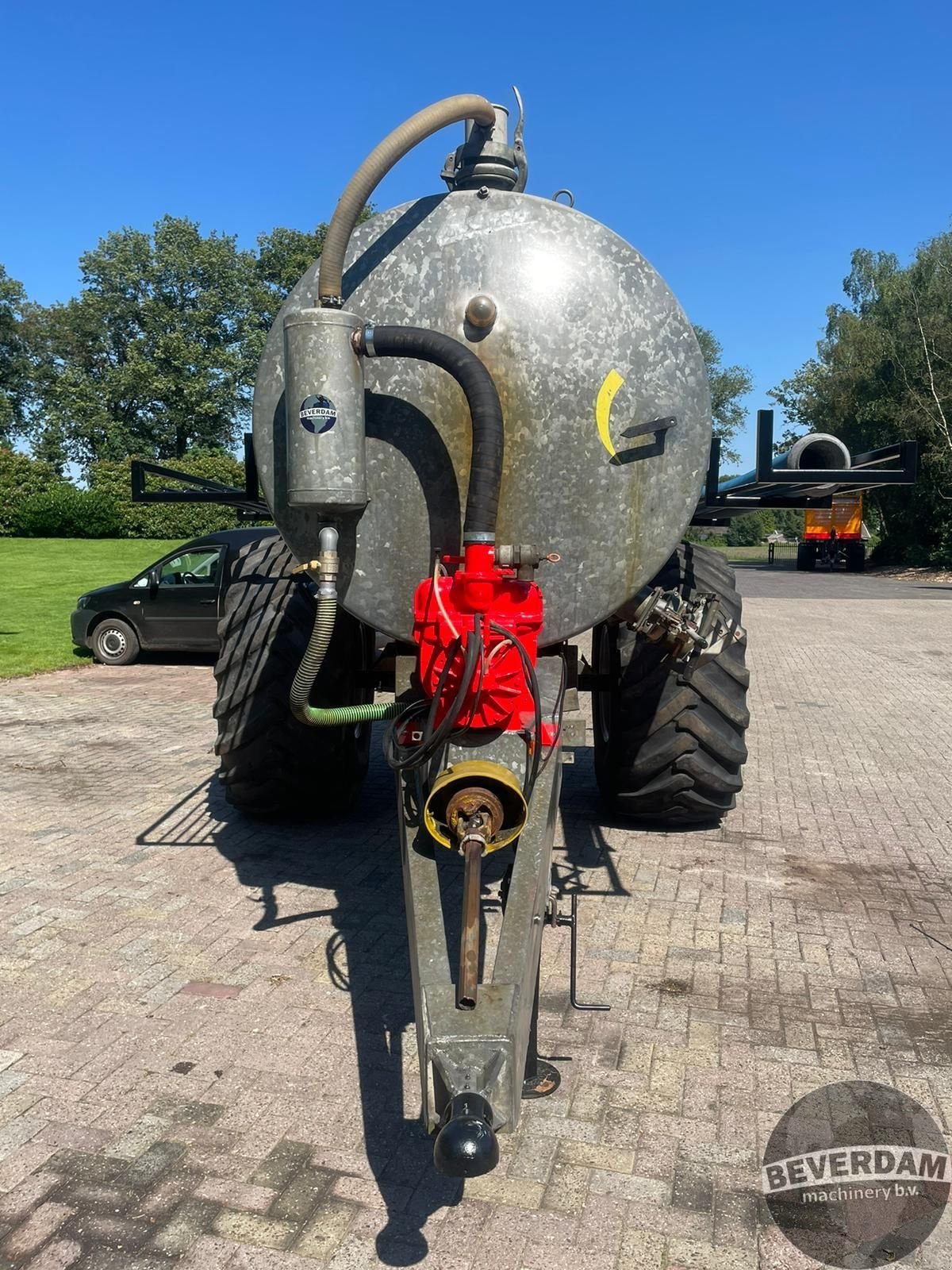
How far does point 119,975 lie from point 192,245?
56498 millimetres

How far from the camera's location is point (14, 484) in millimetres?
34781

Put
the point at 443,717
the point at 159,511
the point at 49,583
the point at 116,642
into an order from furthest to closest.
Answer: the point at 159,511 → the point at 49,583 → the point at 116,642 → the point at 443,717

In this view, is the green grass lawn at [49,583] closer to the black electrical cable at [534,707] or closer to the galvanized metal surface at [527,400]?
the galvanized metal surface at [527,400]

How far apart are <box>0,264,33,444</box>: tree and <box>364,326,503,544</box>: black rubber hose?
6031 cm

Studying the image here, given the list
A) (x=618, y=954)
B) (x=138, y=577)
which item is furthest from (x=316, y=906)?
(x=138, y=577)

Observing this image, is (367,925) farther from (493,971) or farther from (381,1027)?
(493,971)

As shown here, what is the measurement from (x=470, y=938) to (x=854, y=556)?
38.1 metres

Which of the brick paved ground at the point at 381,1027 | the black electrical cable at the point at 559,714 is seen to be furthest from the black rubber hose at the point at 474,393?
the brick paved ground at the point at 381,1027

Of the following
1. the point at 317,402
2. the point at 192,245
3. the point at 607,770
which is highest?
the point at 192,245

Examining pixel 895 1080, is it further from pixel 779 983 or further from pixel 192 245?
pixel 192 245

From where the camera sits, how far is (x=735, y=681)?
5.44 metres

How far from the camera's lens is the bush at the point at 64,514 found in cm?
3453

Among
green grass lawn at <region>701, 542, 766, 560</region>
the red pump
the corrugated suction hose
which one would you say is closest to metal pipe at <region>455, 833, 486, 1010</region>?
the red pump

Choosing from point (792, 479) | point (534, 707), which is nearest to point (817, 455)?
point (792, 479)
